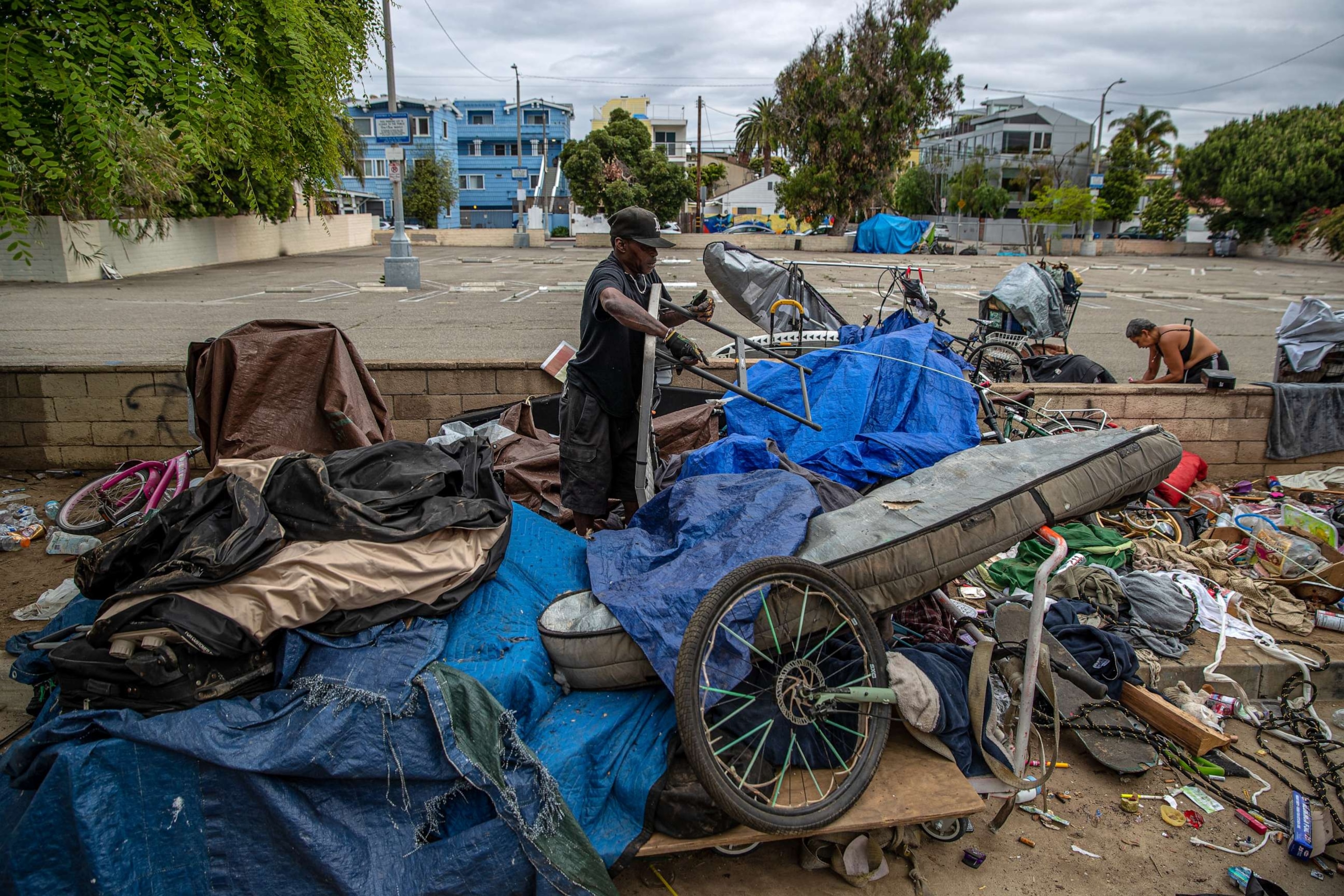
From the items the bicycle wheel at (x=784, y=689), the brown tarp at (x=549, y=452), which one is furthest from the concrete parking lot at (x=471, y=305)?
the bicycle wheel at (x=784, y=689)

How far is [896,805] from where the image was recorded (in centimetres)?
259

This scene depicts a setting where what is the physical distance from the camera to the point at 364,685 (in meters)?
2.61

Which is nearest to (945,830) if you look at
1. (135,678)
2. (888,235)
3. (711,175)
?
(135,678)

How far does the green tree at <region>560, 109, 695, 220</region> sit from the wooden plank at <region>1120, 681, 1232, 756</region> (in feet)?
106

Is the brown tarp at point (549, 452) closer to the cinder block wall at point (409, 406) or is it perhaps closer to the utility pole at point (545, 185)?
the cinder block wall at point (409, 406)

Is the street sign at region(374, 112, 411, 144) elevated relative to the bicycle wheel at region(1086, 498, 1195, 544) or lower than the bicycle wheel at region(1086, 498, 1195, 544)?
elevated

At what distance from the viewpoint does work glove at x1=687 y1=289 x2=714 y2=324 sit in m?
3.88

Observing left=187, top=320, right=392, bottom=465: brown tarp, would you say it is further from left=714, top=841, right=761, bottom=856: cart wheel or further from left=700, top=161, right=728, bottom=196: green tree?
left=700, top=161, right=728, bottom=196: green tree

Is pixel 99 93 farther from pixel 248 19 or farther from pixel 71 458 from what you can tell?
pixel 71 458

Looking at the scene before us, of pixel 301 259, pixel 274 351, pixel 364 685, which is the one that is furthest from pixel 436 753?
pixel 301 259

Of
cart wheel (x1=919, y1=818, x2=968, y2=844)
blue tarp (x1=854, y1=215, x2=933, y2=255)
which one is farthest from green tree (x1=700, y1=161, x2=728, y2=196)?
cart wheel (x1=919, y1=818, x2=968, y2=844)

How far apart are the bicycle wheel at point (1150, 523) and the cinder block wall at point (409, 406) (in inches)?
43.6

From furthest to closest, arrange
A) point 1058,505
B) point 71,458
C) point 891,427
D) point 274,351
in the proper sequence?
point 71,458 < point 891,427 < point 274,351 < point 1058,505

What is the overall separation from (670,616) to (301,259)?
31335 millimetres
